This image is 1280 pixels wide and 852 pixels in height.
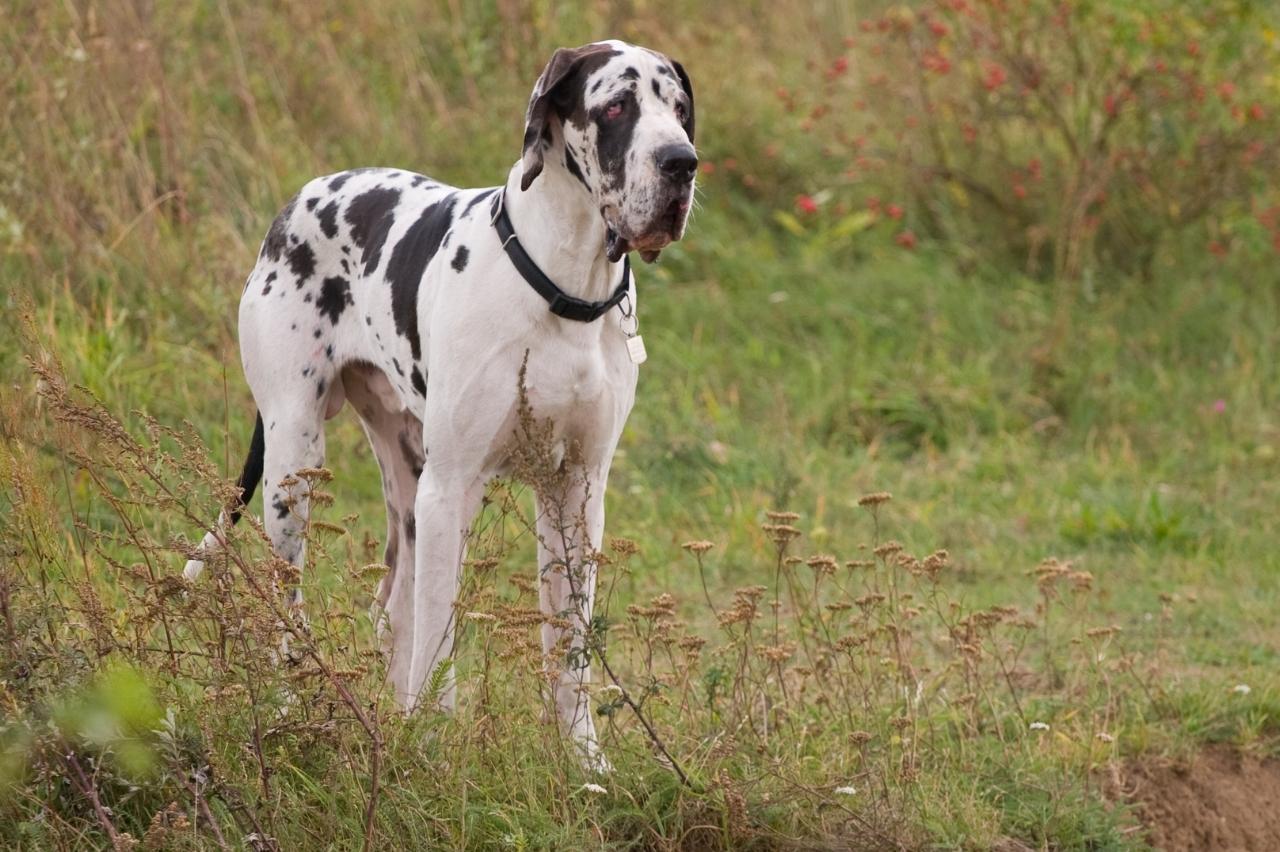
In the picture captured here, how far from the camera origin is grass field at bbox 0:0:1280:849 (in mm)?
3242

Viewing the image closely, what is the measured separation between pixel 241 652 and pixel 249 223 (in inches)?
150

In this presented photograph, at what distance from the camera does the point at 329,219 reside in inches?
170

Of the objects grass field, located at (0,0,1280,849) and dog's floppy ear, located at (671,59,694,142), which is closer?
grass field, located at (0,0,1280,849)

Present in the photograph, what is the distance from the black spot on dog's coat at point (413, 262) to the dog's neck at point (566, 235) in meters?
0.32

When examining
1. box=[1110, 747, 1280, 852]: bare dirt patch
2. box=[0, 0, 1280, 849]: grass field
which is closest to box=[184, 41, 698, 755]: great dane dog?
box=[0, 0, 1280, 849]: grass field

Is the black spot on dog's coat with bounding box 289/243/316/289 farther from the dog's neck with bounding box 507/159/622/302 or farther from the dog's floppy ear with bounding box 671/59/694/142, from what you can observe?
the dog's floppy ear with bounding box 671/59/694/142

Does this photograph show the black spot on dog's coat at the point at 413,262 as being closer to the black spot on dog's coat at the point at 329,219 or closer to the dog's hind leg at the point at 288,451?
the black spot on dog's coat at the point at 329,219

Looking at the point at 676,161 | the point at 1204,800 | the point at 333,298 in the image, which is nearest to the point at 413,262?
the point at 333,298

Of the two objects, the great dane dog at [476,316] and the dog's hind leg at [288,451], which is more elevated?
the great dane dog at [476,316]

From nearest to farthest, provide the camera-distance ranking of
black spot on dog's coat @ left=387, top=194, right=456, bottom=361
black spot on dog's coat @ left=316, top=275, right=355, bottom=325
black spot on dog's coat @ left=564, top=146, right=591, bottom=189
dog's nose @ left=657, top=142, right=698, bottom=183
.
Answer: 1. dog's nose @ left=657, top=142, right=698, bottom=183
2. black spot on dog's coat @ left=564, top=146, right=591, bottom=189
3. black spot on dog's coat @ left=387, top=194, right=456, bottom=361
4. black spot on dog's coat @ left=316, top=275, right=355, bottom=325

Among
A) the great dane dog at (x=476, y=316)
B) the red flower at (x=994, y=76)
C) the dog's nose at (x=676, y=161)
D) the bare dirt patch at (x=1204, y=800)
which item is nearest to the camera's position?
the dog's nose at (x=676, y=161)

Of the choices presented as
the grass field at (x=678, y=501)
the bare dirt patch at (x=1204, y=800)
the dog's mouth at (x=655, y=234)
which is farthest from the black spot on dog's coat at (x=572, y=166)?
the bare dirt patch at (x=1204, y=800)

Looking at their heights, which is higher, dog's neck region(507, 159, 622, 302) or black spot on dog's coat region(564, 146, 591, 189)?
black spot on dog's coat region(564, 146, 591, 189)

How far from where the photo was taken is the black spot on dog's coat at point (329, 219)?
429cm
